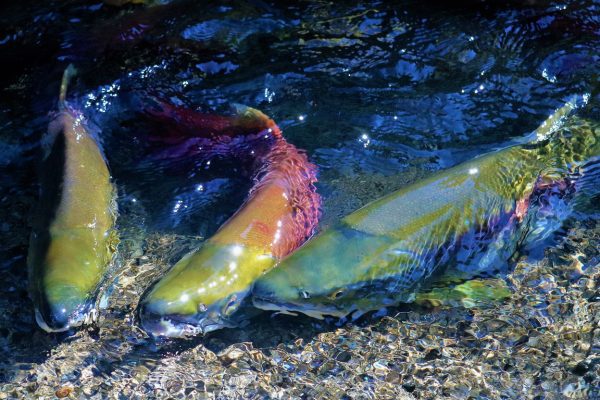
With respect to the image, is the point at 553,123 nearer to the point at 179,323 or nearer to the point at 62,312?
the point at 179,323

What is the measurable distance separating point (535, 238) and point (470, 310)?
0.59m

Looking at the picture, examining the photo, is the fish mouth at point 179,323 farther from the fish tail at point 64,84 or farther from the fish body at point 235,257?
the fish tail at point 64,84

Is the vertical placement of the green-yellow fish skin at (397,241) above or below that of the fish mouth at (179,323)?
above

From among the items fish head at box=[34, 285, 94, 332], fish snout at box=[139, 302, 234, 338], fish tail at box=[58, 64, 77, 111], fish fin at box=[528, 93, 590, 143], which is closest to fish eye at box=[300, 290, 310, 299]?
fish snout at box=[139, 302, 234, 338]

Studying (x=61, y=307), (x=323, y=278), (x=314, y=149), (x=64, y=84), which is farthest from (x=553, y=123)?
(x=64, y=84)

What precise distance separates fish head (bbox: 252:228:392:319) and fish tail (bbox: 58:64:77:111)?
196 centimetres

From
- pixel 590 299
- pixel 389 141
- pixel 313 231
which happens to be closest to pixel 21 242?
pixel 313 231

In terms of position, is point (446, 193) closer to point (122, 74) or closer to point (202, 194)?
point (202, 194)

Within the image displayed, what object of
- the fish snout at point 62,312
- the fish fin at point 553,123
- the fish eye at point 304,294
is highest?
the fish fin at point 553,123

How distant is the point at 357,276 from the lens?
2869 mm

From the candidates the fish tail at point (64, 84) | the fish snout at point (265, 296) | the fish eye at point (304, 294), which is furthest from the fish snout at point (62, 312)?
the fish tail at point (64, 84)

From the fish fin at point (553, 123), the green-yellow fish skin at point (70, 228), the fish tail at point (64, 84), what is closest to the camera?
the green-yellow fish skin at point (70, 228)

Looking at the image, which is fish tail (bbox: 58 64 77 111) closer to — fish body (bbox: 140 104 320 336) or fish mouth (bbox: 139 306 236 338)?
fish body (bbox: 140 104 320 336)

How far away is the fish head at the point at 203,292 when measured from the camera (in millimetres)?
2801
